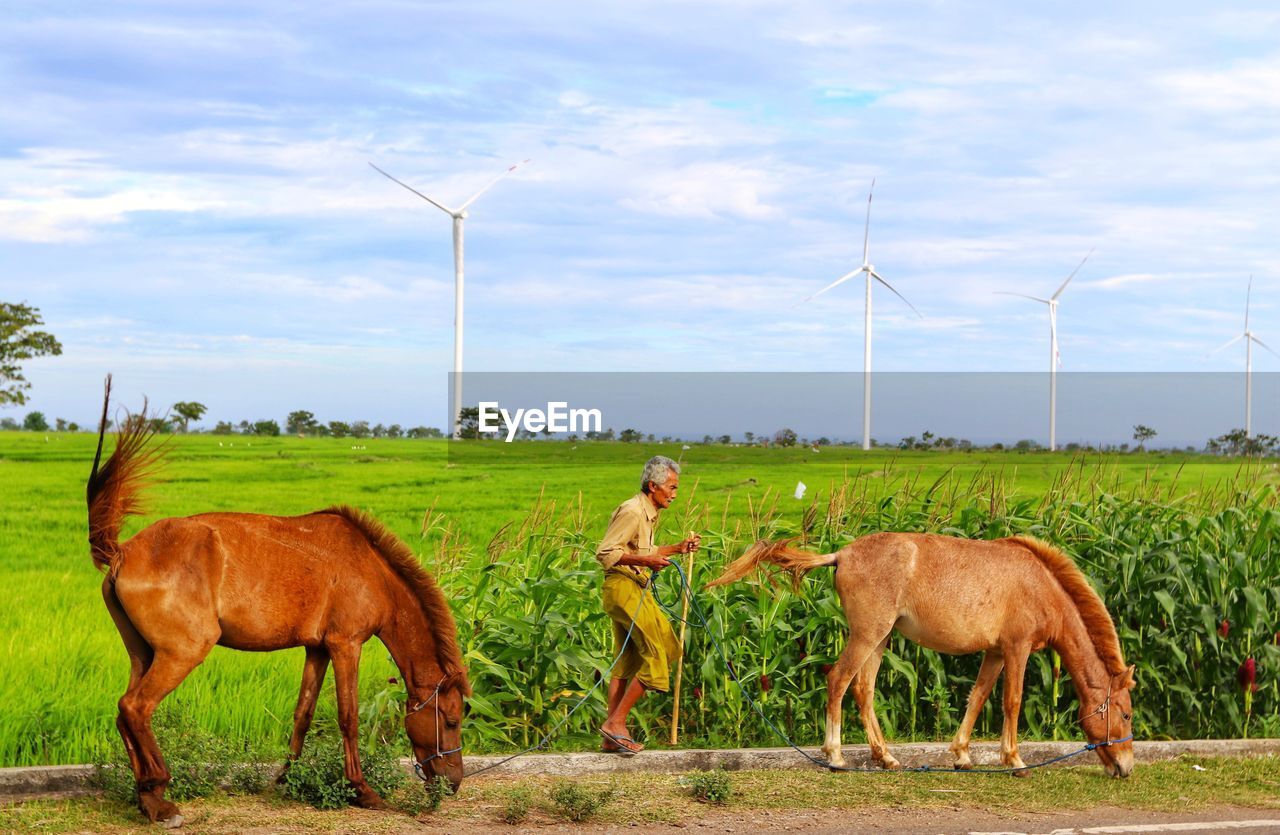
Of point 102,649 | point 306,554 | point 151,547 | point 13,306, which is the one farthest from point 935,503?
point 13,306

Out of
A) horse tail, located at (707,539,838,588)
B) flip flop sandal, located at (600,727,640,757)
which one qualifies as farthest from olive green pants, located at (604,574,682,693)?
horse tail, located at (707,539,838,588)

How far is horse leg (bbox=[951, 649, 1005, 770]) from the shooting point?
8680mm

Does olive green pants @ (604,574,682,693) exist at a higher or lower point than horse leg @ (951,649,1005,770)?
higher

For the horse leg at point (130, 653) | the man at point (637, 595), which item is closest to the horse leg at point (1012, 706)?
the man at point (637, 595)

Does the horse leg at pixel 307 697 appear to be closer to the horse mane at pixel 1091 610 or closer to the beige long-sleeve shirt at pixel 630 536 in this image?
the beige long-sleeve shirt at pixel 630 536

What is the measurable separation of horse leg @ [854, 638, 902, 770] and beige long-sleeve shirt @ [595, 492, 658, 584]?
5.66 ft

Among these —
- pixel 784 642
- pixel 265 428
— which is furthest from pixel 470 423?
pixel 784 642

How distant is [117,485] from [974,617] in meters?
5.56

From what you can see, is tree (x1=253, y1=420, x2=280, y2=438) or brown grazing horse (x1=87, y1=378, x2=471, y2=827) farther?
tree (x1=253, y1=420, x2=280, y2=438)

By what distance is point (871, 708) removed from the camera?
8578mm

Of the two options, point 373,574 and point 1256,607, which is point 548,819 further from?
point 1256,607

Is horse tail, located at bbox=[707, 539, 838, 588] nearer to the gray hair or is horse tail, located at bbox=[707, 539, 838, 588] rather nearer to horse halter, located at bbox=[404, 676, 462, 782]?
the gray hair

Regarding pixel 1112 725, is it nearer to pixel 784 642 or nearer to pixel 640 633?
pixel 784 642

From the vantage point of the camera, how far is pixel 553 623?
923 cm
